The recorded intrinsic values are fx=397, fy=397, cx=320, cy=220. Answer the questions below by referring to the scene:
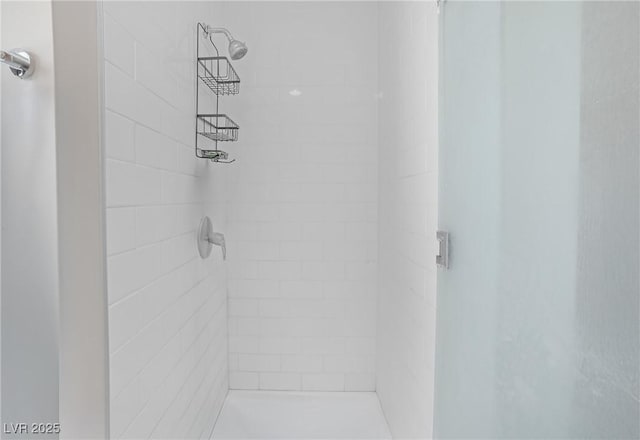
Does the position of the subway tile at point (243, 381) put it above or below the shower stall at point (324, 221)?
below

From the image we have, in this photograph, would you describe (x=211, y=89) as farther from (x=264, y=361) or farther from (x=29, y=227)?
(x=264, y=361)

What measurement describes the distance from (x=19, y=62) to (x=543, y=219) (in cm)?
100

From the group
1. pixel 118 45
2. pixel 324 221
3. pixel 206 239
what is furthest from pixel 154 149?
pixel 324 221

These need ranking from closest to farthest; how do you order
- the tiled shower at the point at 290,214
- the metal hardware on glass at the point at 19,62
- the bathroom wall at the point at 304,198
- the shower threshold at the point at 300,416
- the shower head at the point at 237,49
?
the metal hardware on glass at the point at 19,62 < the tiled shower at the point at 290,214 < the shower head at the point at 237,49 < the shower threshold at the point at 300,416 < the bathroom wall at the point at 304,198

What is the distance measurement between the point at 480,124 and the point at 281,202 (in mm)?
1431

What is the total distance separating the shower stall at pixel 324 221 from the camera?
0.51 meters

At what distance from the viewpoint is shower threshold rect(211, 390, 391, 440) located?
1.85 m

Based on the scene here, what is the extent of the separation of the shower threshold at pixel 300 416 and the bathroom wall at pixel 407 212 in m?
0.11

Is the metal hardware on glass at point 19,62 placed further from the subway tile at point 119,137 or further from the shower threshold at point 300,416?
the shower threshold at point 300,416

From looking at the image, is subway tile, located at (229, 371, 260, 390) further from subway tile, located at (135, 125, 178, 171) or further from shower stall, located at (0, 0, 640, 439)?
subway tile, located at (135, 125, 178, 171)

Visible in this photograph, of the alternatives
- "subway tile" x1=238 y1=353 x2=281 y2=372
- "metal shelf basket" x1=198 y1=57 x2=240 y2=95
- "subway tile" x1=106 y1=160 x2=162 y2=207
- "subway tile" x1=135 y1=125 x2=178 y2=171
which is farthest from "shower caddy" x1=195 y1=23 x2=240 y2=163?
"subway tile" x1=238 y1=353 x2=281 y2=372

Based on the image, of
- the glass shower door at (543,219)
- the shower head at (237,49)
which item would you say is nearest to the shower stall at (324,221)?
the glass shower door at (543,219)

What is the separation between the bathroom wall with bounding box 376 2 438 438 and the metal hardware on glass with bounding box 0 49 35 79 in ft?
3.24

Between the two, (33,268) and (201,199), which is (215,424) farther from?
(33,268)
